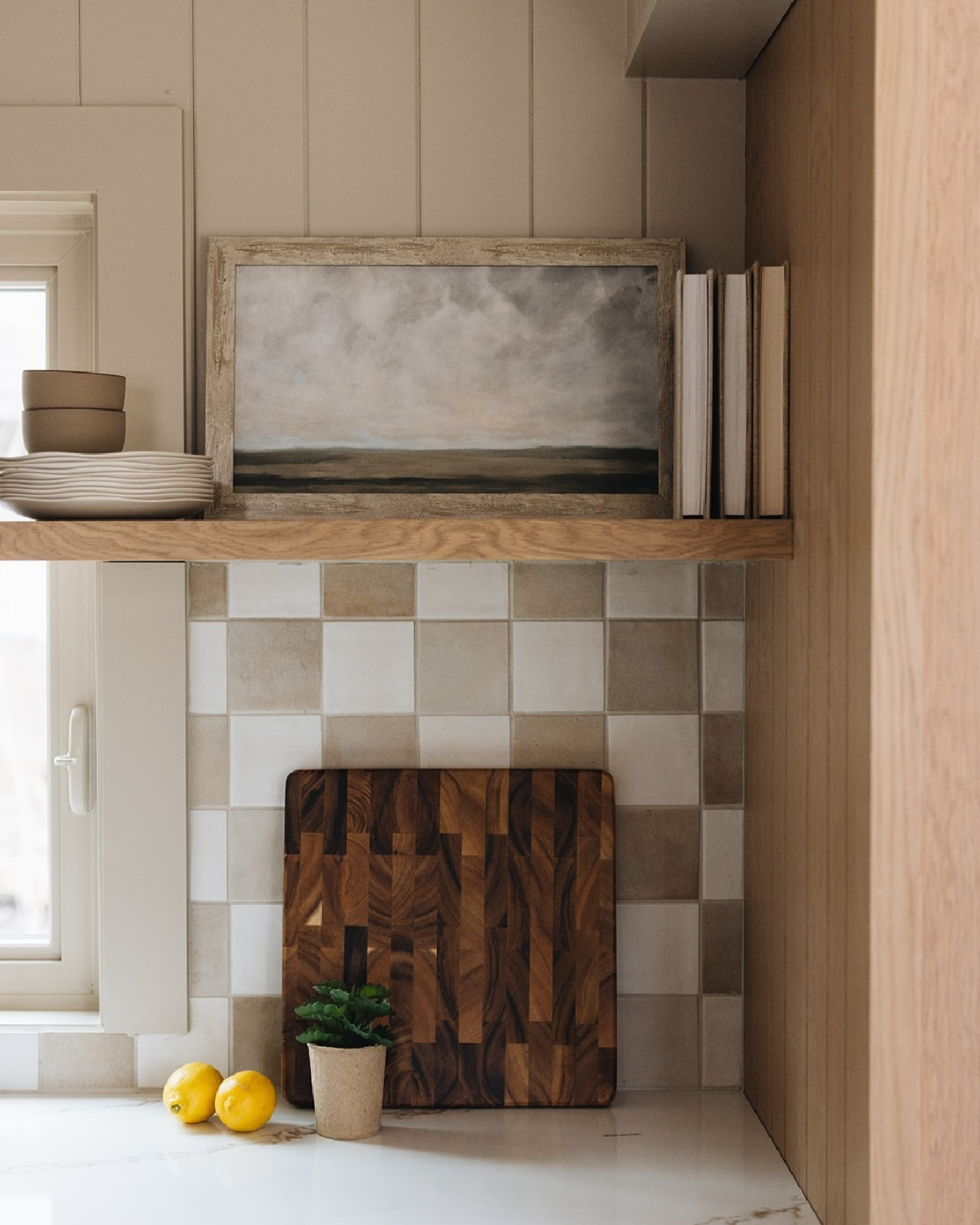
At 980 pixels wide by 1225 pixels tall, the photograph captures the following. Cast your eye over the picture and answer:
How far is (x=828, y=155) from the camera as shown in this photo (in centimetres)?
116

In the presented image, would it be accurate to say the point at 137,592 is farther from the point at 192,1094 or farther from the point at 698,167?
the point at 698,167

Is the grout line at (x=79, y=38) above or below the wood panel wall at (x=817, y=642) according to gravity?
above

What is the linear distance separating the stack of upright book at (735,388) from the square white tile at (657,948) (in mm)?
546

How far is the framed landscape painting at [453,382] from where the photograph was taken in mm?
1498

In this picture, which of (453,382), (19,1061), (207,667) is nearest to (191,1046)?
(19,1061)

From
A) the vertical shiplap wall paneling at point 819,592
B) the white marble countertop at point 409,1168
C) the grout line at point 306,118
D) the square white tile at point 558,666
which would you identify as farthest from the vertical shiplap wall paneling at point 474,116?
the white marble countertop at point 409,1168

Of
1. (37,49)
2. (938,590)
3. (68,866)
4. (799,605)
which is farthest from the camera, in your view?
(68,866)

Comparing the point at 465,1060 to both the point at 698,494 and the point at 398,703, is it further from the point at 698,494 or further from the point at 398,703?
the point at 698,494

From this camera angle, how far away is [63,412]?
1341 mm

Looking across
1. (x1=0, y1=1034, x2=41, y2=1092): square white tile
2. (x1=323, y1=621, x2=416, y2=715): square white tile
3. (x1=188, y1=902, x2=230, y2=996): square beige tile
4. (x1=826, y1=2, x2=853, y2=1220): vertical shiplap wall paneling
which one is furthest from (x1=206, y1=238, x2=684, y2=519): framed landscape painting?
(x1=0, y1=1034, x2=41, y2=1092): square white tile

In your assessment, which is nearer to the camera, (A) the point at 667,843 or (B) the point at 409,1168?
(B) the point at 409,1168

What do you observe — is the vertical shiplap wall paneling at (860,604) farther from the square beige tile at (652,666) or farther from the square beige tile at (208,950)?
the square beige tile at (208,950)

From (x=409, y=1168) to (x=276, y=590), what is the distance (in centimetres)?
71

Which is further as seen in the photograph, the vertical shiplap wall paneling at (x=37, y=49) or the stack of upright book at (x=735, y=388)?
the vertical shiplap wall paneling at (x=37, y=49)
